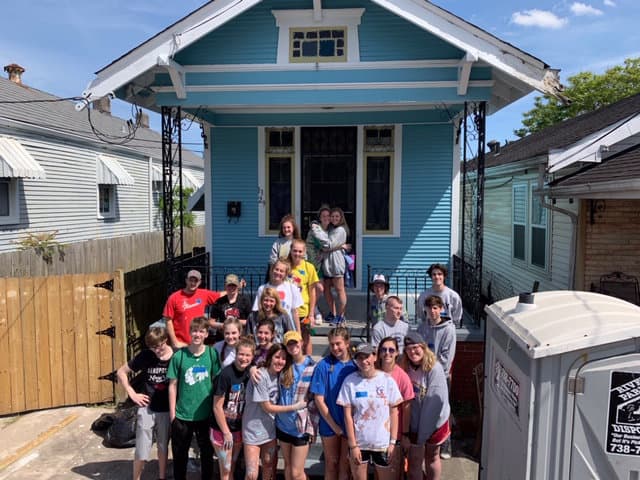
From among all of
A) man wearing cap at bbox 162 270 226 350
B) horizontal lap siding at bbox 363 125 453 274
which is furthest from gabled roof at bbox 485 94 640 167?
man wearing cap at bbox 162 270 226 350

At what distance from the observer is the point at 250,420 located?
13.1ft

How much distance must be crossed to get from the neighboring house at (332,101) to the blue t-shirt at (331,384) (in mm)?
4219

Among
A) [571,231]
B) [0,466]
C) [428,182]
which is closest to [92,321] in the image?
[0,466]

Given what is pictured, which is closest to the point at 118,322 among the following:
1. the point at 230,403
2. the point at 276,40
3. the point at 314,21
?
the point at 230,403

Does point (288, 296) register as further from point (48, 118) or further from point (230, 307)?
point (48, 118)

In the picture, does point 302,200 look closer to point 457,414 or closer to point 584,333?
point 457,414

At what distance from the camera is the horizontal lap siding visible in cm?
833

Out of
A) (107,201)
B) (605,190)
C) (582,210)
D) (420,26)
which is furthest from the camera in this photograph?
(107,201)

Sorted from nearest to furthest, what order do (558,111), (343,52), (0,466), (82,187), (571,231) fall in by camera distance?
(0,466), (343,52), (571,231), (82,187), (558,111)

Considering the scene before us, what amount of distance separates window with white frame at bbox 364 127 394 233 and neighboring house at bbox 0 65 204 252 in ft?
14.7

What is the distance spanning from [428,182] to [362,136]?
1324 millimetres

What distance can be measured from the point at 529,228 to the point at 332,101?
232 inches

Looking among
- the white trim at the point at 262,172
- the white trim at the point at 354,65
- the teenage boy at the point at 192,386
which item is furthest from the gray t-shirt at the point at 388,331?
the white trim at the point at 262,172

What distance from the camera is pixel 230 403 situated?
4.07m
